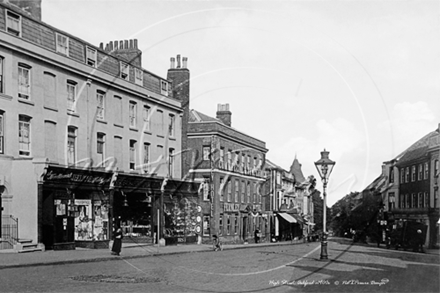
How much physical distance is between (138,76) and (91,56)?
4.82m

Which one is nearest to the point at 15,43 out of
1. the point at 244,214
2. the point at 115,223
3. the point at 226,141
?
the point at 115,223

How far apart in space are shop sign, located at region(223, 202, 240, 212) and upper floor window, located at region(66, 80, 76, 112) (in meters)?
19.6

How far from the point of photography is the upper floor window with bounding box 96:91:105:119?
3055cm

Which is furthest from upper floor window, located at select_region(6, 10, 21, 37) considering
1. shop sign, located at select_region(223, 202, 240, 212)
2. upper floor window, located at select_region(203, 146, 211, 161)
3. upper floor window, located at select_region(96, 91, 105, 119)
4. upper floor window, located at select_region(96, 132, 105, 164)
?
shop sign, located at select_region(223, 202, 240, 212)

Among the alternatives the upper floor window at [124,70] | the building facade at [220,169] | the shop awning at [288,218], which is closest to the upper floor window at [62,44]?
the upper floor window at [124,70]

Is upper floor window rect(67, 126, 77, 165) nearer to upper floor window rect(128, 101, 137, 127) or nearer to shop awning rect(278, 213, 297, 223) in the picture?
upper floor window rect(128, 101, 137, 127)

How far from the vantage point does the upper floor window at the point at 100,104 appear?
3055 centimetres

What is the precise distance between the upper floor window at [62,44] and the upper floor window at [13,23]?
2.75 metres

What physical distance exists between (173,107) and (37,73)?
13.5 m

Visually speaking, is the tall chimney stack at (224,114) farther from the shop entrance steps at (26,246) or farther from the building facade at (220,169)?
the shop entrance steps at (26,246)

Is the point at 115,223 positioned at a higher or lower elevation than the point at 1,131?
lower

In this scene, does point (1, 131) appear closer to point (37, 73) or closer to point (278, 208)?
point (37, 73)

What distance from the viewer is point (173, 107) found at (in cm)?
3847

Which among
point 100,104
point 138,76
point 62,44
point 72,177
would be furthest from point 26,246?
point 138,76
